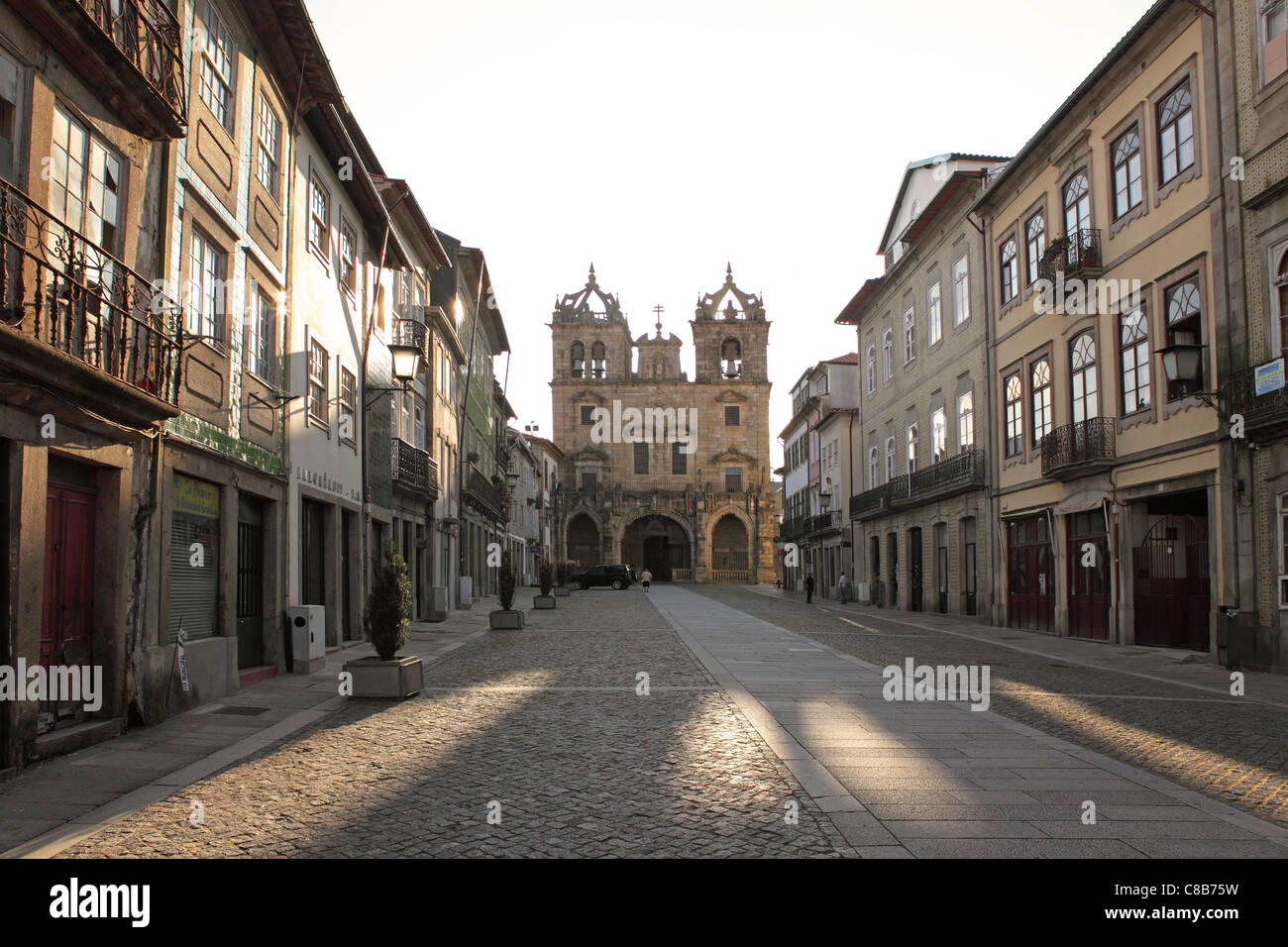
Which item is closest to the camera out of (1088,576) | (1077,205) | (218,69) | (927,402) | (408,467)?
(218,69)

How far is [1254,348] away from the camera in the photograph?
51.0 ft

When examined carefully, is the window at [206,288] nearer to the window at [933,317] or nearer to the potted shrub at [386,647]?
the potted shrub at [386,647]

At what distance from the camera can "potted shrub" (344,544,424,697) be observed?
11641 millimetres

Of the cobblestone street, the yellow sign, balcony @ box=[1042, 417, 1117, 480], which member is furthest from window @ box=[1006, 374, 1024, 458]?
the yellow sign

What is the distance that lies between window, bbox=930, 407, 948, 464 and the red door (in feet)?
85.6

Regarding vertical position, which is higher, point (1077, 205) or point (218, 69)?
point (1077, 205)

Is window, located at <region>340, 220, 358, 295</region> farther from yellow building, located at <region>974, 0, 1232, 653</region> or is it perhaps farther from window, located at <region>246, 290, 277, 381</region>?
yellow building, located at <region>974, 0, 1232, 653</region>

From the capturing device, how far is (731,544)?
258 ft

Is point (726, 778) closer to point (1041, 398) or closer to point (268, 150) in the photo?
point (268, 150)

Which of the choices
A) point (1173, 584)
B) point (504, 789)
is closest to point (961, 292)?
point (1173, 584)

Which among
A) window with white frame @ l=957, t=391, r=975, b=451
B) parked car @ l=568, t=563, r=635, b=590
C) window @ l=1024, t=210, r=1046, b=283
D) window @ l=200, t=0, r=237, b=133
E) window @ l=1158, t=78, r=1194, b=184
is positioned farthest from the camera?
parked car @ l=568, t=563, r=635, b=590

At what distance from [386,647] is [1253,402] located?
1255 cm
